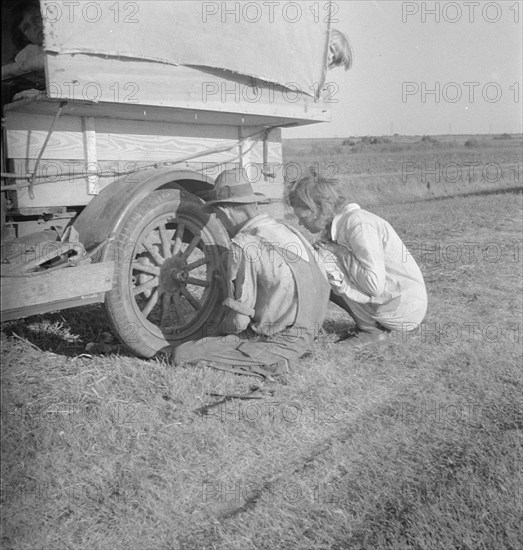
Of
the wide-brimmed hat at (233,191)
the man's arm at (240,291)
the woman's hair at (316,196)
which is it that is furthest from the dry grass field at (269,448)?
the wide-brimmed hat at (233,191)

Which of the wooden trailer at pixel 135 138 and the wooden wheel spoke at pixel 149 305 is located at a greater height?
the wooden trailer at pixel 135 138

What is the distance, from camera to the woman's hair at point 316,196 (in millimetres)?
4703

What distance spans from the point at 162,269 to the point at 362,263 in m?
1.42

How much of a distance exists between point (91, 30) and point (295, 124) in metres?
1.96

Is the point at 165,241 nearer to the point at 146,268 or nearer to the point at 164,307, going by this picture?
the point at 146,268

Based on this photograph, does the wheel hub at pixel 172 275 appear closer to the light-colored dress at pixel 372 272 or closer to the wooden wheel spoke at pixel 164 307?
the wooden wheel spoke at pixel 164 307

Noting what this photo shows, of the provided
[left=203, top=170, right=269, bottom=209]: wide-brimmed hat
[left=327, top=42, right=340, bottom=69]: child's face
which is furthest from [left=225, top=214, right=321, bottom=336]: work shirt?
[left=327, top=42, right=340, bottom=69]: child's face

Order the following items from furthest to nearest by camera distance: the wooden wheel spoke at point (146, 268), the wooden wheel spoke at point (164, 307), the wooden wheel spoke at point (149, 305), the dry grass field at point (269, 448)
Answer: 1. the wooden wheel spoke at point (164, 307)
2. the wooden wheel spoke at point (149, 305)
3. the wooden wheel spoke at point (146, 268)
4. the dry grass field at point (269, 448)

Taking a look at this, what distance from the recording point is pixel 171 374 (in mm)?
4156

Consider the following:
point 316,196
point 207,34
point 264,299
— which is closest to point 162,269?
point 264,299

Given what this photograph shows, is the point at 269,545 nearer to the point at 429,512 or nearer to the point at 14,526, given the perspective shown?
the point at 429,512

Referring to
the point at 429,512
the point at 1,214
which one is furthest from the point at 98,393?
the point at 429,512

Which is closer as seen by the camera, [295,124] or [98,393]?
[98,393]

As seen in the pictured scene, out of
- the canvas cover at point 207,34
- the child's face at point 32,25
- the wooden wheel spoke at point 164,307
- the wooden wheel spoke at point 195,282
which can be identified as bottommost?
the wooden wheel spoke at point 164,307
